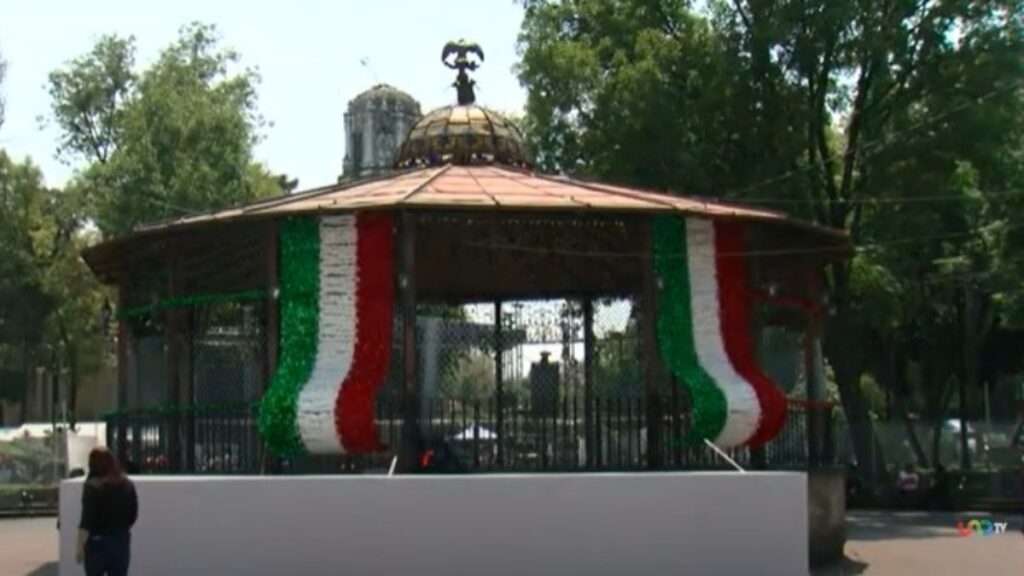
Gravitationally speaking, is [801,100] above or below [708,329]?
above

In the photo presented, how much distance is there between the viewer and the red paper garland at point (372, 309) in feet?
56.5

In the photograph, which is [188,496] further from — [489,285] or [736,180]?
[736,180]

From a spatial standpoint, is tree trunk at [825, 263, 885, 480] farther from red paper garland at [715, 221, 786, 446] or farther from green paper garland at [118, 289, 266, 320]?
green paper garland at [118, 289, 266, 320]

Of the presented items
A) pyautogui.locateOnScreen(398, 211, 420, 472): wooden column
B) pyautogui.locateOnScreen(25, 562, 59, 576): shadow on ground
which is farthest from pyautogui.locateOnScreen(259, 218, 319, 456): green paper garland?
pyautogui.locateOnScreen(25, 562, 59, 576): shadow on ground

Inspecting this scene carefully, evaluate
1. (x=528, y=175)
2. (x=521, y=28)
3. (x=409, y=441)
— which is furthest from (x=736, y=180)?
(x=409, y=441)

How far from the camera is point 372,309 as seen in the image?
17.4 m

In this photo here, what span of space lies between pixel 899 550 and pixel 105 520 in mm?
12752

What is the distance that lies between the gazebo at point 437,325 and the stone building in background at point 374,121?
168ft

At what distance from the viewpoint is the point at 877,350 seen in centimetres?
4312

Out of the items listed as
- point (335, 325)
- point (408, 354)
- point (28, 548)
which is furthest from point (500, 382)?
point (28, 548)

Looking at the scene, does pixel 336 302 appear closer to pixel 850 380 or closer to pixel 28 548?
pixel 28 548

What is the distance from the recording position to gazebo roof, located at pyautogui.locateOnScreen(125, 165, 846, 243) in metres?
17.2

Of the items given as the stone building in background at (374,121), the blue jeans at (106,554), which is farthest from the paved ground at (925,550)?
the stone building in background at (374,121)

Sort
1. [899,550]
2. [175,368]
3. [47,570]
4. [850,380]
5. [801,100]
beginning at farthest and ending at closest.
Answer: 1. [850,380]
2. [801,100]
3. [899,550]
4. [175,368]
5. [47,570]
